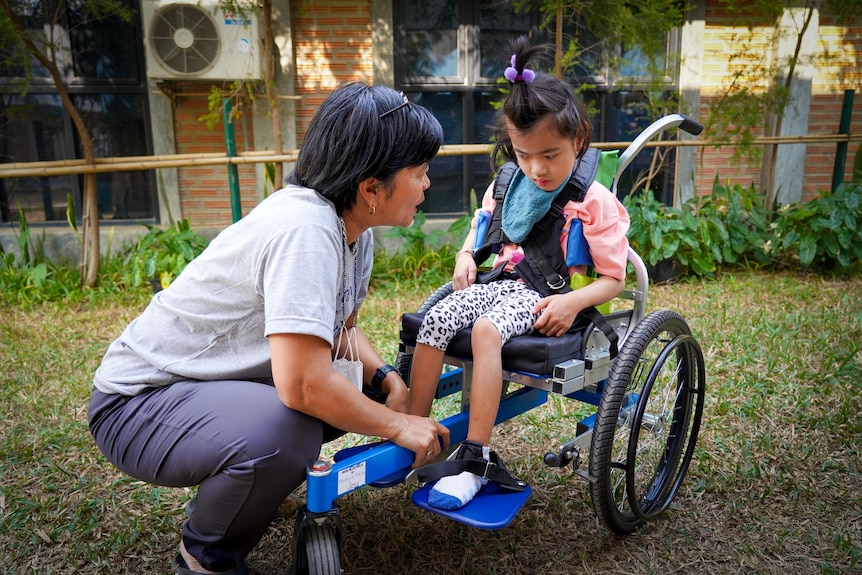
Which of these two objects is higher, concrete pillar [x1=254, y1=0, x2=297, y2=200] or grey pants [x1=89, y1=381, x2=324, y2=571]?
concrete pillar [x1=254, y1=0, x2=297, y2=200]

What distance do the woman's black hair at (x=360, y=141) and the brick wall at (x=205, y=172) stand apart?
4.24m

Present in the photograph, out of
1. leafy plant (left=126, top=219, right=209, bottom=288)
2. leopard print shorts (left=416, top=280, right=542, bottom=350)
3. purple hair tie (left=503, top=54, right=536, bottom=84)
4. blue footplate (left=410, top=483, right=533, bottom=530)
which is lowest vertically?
blue footplate (left=410, top=483, right=533, bottom=530)

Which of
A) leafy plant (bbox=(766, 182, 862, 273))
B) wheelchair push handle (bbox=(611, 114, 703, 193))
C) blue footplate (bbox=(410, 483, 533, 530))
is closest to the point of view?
blue footplate (bbox=(410, 483, 533, 530))

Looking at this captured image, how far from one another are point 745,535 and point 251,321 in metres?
1.63

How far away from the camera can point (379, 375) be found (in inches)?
75.9

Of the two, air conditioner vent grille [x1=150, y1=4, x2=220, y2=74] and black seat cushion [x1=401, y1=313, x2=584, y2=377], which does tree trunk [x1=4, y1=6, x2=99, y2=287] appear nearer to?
air conditioner vent grille [x1=150, y1=4, x2=220, y2=74]

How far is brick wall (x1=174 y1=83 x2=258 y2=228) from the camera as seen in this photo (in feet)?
18.0

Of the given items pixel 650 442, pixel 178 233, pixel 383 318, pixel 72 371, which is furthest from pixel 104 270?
pixel 650 442

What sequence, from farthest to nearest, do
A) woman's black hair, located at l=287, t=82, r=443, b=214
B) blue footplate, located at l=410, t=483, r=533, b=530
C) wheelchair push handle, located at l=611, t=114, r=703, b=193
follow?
wheelchair push handle, located at l=611, t=114, r=703, b=193 < blue footplate, located at l=410, t=483, r=533, b=530 < woman's black hair, located at l=287, t=82, r=443, b=214

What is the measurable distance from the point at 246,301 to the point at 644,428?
4.14ft

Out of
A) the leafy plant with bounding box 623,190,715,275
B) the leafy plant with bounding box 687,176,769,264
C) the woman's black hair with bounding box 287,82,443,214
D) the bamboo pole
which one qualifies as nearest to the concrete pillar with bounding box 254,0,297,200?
the bamboo pole

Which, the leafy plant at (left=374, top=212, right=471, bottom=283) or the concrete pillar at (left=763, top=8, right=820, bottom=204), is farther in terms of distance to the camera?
the concrete pillar at (left=763, top=8, right=820, bottom=204)

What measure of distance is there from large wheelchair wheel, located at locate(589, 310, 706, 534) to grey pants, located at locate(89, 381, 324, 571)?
0.76m

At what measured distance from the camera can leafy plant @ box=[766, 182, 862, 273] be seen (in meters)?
4.79
